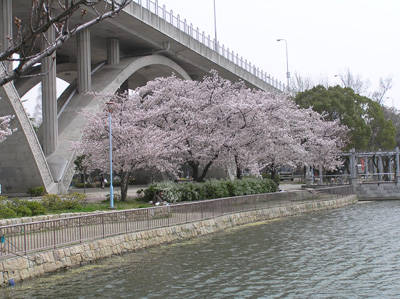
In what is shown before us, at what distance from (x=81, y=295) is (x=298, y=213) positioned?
19.3 meters

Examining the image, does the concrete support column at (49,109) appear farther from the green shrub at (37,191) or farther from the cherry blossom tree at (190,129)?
the cherry blossom tree at (190,129)

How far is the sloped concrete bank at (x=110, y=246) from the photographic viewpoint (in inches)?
479

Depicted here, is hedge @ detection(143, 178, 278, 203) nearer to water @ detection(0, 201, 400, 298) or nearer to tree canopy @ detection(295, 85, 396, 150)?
water @ detection(0, 201, 400, 298)

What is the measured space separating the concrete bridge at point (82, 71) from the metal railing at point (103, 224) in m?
8.83

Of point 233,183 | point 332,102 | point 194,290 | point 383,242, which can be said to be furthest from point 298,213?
point 332,102

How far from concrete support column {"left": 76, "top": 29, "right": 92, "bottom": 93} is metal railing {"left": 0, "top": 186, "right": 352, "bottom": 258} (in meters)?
16.4

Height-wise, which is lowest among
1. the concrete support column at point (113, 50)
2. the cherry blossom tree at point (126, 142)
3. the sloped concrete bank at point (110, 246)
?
the sloped concrete bank at point (110, 246)

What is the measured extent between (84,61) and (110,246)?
21318mm

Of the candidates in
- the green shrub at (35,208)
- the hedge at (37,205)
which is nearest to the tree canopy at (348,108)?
the hedge at (37,205)

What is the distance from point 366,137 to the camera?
153 feet

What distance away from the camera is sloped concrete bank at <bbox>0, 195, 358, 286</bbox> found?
39.9 ft

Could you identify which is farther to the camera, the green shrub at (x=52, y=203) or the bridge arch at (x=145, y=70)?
the bridge arch at (x=145, y=70)

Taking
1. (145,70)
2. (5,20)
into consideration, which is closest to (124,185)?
(5,20)

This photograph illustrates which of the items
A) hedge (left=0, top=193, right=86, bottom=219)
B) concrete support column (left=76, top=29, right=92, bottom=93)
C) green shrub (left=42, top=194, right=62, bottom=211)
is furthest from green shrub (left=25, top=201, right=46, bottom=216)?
concrete support column (left=76, top=29, right=92, bottom=93)
